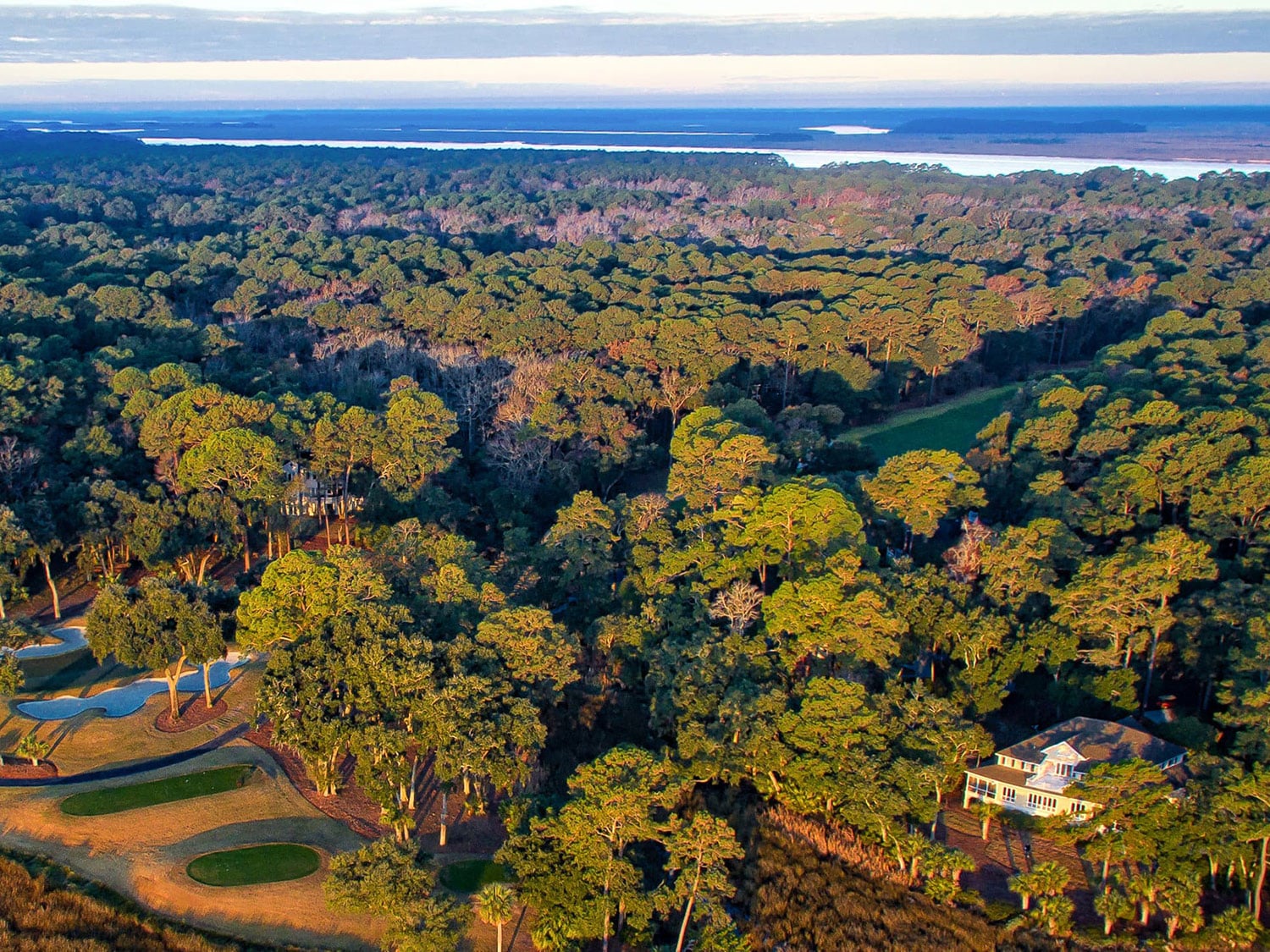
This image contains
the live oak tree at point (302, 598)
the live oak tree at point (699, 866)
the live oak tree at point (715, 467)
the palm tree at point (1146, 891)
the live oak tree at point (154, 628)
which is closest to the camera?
the live oak tree at point (699, 866)

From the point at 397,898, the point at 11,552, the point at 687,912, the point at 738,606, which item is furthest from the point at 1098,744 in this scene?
the point at 11,552

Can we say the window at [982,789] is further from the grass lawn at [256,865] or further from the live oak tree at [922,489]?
the grass lawn at [256,865]

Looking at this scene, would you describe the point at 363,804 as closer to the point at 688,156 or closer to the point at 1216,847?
the point at 1216,847

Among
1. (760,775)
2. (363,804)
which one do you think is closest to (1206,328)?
(760,775)

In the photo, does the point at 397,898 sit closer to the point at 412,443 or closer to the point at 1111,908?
the point at 1111,908

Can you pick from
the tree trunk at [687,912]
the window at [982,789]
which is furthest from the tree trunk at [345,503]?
the window at [982,789]

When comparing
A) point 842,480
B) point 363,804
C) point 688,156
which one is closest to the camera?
point 363,804

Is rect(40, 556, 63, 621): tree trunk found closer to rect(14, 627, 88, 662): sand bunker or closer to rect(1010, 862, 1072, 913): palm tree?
rect(14, 627, 88, 662): sand bunker
